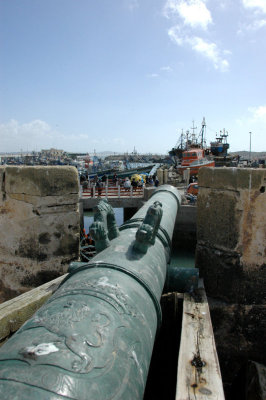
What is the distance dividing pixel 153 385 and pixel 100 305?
2.31 m

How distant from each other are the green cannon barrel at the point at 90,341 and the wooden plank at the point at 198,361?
1.27ft

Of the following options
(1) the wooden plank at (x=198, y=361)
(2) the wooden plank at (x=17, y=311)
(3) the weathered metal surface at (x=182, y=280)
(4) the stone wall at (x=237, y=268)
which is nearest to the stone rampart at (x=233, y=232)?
(4) the stone wall at (x=237, y=268)

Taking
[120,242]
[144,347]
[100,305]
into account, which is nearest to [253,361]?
[120,242]

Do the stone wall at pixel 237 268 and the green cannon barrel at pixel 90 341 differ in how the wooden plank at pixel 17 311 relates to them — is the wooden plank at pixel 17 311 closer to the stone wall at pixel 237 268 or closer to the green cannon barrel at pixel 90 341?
the green cannon barrel at pixel 90 341

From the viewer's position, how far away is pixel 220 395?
1834 millimetres

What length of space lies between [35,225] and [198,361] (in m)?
2.59

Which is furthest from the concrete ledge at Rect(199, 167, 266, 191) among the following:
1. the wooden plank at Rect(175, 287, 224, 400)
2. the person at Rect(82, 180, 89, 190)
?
the person at Rect(82, 180, 89, 190)

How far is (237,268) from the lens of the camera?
11.9 feet

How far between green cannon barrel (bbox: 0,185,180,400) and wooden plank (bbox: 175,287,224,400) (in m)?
0.39

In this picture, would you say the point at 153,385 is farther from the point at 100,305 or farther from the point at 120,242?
the point at 100,305

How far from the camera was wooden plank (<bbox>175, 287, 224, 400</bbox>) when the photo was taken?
186cm

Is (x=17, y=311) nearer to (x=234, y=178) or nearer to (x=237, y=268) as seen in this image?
(x=237, y=268)

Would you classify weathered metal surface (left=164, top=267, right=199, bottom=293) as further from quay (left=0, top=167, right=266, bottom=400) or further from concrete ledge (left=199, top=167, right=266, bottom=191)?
concrete ledge (left=199, top=167, right=266, bottom=191)

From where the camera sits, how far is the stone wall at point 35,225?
384 centimetres
